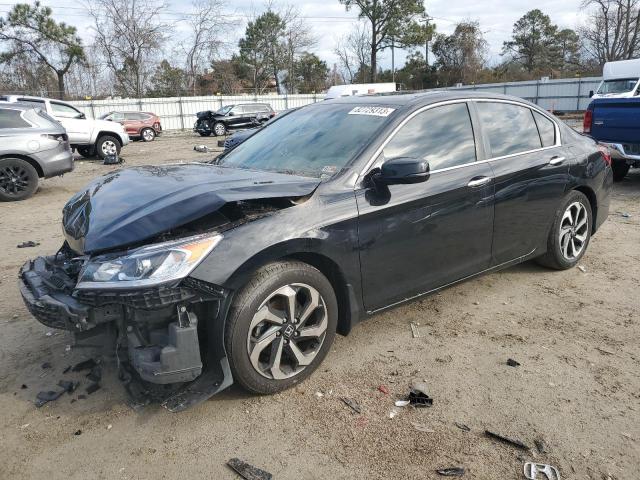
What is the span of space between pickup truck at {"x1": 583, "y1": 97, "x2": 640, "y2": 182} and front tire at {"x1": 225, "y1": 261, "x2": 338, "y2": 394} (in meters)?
7.11

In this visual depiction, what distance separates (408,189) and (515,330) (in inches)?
55.6

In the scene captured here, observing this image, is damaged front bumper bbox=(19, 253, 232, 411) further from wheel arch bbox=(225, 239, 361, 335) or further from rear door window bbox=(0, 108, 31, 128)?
rear door window bbox=(0, 108, 31, 128)

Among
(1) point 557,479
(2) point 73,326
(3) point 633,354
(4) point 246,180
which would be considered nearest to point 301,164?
(4) point 246,180

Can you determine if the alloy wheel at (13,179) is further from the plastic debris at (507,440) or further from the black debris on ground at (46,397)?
the plastic debris at (507,440)

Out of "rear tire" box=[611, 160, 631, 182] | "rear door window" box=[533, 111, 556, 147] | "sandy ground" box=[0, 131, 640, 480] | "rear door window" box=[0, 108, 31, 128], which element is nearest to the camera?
"sandy ground" box=[0, 131, 640, 480]

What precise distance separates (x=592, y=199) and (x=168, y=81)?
4741cm

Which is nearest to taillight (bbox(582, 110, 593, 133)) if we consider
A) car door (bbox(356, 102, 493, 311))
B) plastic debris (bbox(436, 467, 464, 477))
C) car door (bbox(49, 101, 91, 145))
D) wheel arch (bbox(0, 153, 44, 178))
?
car door (bbox(356, 102, 493, 311))

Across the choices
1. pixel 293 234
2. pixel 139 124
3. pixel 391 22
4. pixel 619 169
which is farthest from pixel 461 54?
pixel 293 234

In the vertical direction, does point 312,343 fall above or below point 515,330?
above

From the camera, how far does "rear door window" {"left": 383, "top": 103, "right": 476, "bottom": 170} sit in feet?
11.6

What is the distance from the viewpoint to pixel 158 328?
8.96 feet

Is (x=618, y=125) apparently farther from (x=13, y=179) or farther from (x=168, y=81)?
(x=168, y=81)

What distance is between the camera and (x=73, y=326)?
267 centimetres

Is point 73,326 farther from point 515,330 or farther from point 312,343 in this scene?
point 515,330
